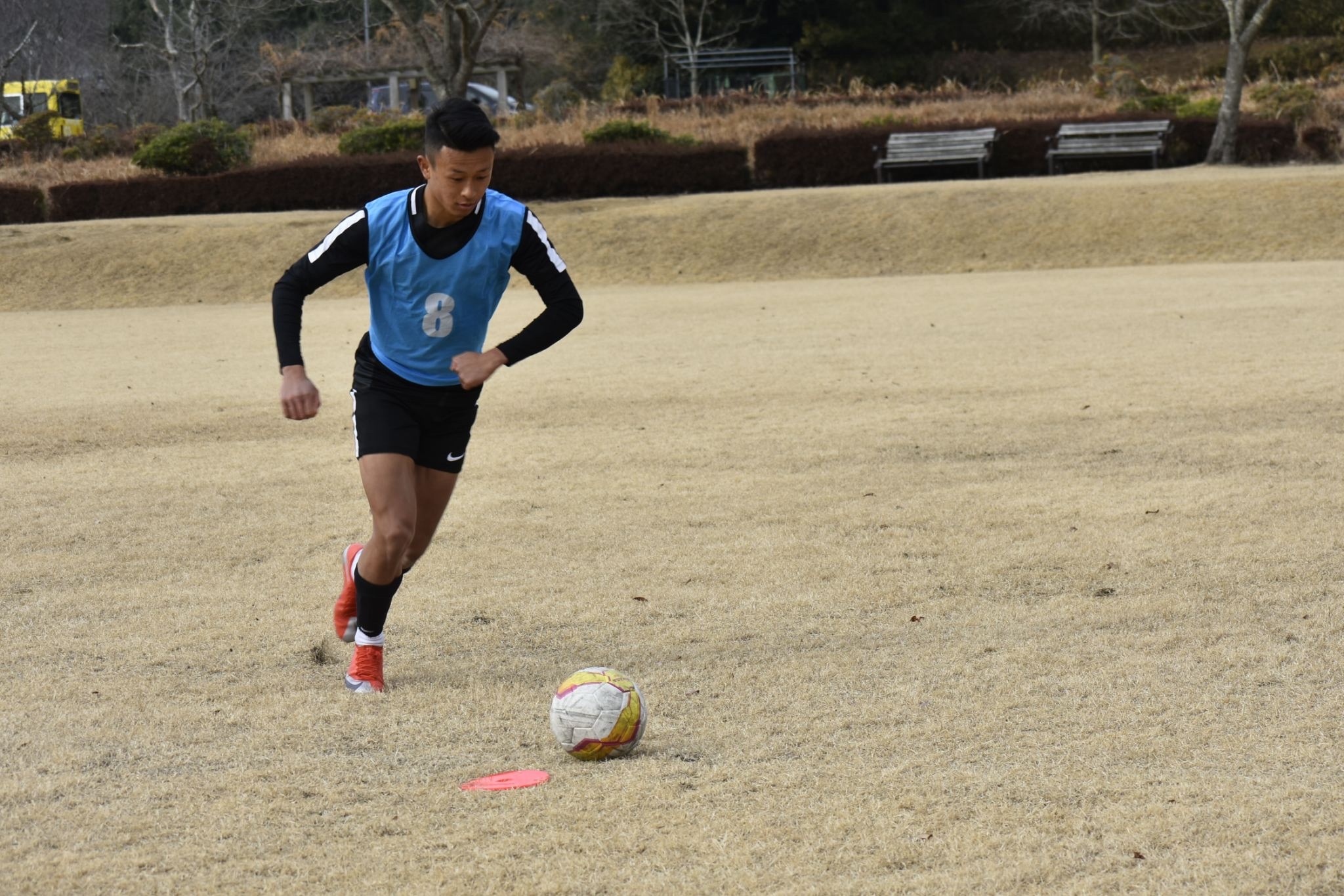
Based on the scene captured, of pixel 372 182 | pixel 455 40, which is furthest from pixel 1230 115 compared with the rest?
pixel 372 182

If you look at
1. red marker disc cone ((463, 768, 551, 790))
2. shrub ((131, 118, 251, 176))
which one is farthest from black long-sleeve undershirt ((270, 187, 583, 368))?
shrub ((131, 118, 251, 176))

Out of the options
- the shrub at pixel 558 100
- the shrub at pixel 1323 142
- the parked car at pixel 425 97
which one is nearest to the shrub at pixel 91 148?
the shrub at pixel 558 100

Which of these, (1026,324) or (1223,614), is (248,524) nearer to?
(1223,614)

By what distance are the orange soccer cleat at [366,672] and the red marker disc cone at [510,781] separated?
986 mm

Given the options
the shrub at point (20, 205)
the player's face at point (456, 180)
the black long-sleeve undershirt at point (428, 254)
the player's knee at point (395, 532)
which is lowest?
the shrub at point (20, 205)

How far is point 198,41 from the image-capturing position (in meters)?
39.7

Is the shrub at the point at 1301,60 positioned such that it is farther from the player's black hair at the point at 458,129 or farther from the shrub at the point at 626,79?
the player's black hair at the point at 458,129

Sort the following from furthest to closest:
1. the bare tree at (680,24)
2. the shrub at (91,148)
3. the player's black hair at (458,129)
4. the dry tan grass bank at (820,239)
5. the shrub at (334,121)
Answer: the bare tree at (680,24), the shrub at (334,121), the shrub at (91,148), the dry tan grass bank at (820,239), the player's black hair at (458,129)

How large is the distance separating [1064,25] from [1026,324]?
→ 1472 inches

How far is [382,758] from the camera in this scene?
4.33m

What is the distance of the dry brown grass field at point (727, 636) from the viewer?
366cm

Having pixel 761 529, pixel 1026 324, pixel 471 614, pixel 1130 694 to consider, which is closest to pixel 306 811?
pixel 471 614

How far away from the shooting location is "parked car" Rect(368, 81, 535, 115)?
4800cm

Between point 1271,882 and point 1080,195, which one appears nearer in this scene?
point 1271,882
